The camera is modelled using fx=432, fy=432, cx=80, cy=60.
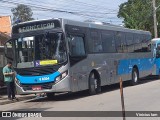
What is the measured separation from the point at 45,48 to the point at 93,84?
3.18 metres

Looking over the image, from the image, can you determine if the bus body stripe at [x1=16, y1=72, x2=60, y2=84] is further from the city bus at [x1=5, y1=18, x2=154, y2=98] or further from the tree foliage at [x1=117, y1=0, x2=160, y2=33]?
the tree foliage at [x1=117, y1=0, x2=160, y2=33]

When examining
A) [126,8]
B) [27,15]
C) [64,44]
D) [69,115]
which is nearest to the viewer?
[69,115]

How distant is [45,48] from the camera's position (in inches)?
661

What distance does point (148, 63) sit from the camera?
26.6 metres

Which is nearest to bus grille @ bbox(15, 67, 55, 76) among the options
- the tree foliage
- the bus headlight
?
the bus headlight

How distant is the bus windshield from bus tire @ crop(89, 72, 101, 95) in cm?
242

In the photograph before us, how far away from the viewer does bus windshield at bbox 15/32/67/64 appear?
16734 mm

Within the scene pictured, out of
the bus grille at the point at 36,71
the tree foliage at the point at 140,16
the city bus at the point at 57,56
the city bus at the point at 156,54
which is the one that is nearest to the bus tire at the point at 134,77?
the city bus at the point at 156,54

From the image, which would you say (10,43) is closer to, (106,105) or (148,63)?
(106,105)

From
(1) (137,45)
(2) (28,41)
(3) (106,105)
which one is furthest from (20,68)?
(1) (137,45)

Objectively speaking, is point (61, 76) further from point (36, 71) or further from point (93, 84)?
point (93, 84)

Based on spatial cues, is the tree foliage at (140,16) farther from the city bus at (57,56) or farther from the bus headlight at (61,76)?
the bus headlight at (61,76)

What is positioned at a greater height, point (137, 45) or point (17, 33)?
point (17, 33)

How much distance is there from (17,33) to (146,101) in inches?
241
